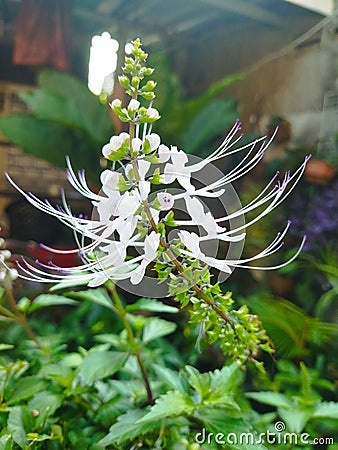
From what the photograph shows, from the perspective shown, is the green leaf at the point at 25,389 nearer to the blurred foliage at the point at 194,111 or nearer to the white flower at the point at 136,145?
the white flower at the point at 136,145

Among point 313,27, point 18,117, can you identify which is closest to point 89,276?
point 313,27

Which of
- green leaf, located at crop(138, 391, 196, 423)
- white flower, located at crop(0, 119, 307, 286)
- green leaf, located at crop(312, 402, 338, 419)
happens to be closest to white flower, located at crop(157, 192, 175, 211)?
white flower, located at crop(0, 119, 307, 286)

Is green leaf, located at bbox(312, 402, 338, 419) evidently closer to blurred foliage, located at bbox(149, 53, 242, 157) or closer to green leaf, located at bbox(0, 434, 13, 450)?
green leaf, located at bbox(0, 434, 13, 450)

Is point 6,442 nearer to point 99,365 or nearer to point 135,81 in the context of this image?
point 99,365

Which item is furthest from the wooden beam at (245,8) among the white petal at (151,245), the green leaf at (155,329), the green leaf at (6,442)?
the green leaf at (6,442)

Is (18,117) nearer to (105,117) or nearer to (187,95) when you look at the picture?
(105,117)

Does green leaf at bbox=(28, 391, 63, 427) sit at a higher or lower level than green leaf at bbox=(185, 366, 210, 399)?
lower

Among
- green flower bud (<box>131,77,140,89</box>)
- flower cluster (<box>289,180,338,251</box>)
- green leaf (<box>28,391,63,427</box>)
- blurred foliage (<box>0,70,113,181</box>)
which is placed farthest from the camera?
blurred foliage (<box>0,70,113,181</box>)
